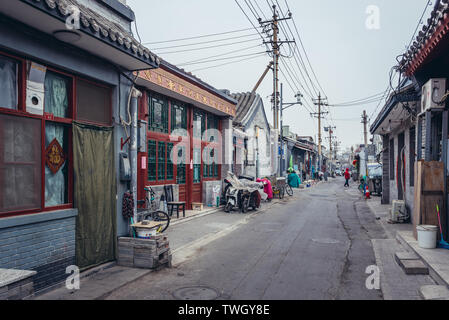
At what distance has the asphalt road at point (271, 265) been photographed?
5.58 m

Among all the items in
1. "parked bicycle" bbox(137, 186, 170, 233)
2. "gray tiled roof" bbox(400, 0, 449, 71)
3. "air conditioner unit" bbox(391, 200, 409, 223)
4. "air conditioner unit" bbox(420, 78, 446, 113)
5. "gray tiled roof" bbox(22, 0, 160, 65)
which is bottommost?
"air conditioner unit" bbox(391, 200, 409, 223)

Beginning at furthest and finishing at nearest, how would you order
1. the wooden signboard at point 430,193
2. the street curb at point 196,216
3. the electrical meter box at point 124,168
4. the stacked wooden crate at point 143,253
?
the street curb at point 196,216 → the wooden signboard at point 430,193 → the electrical meter box at point 124,168 → the stacked wooden crate at point 143,253

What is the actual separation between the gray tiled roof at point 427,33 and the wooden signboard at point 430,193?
2.66m

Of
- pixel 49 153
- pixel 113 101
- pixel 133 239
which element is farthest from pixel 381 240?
pixel 49 153

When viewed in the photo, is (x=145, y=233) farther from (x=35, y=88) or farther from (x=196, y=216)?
(x=196, y=216)

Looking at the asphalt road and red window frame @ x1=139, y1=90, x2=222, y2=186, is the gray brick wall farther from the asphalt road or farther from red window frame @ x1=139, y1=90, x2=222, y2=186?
red window frame @ x1=139, y1=90, x2=222, y2=186

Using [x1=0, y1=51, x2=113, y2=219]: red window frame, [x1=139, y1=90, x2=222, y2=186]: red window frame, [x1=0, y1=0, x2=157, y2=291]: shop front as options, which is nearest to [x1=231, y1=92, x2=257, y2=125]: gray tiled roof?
[x1=139, y1=90, x2=222, y2=186]: red window frame

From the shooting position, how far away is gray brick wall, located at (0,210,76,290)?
15.8 ft

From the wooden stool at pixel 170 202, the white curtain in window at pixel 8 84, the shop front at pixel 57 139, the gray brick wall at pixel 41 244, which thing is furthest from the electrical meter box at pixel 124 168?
the wooden stool at pixel 170 202

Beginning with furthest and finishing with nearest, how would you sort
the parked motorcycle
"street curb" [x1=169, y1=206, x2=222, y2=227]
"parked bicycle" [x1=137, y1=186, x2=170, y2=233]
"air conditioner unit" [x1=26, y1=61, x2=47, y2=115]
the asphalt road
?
the parked motorcycle → "street curb" [x1=169, y1=206, x2=222, y2=227] → "parked bicycle" [x1=137, y1=186, x2=170, y2=233] → the asphalt road → "air conditioner unit" [x1=26, y1=61, x2=47, y2=115]

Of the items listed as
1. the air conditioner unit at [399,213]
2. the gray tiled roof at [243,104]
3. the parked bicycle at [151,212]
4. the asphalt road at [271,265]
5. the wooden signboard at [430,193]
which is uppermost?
the gray tiled roof at [243,104]

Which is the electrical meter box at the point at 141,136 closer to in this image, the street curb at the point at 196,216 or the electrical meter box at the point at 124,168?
the electrical meter box at the point at 124,168

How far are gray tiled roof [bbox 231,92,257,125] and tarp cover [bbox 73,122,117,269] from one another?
1423 cm

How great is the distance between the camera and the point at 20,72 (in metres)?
5.23
